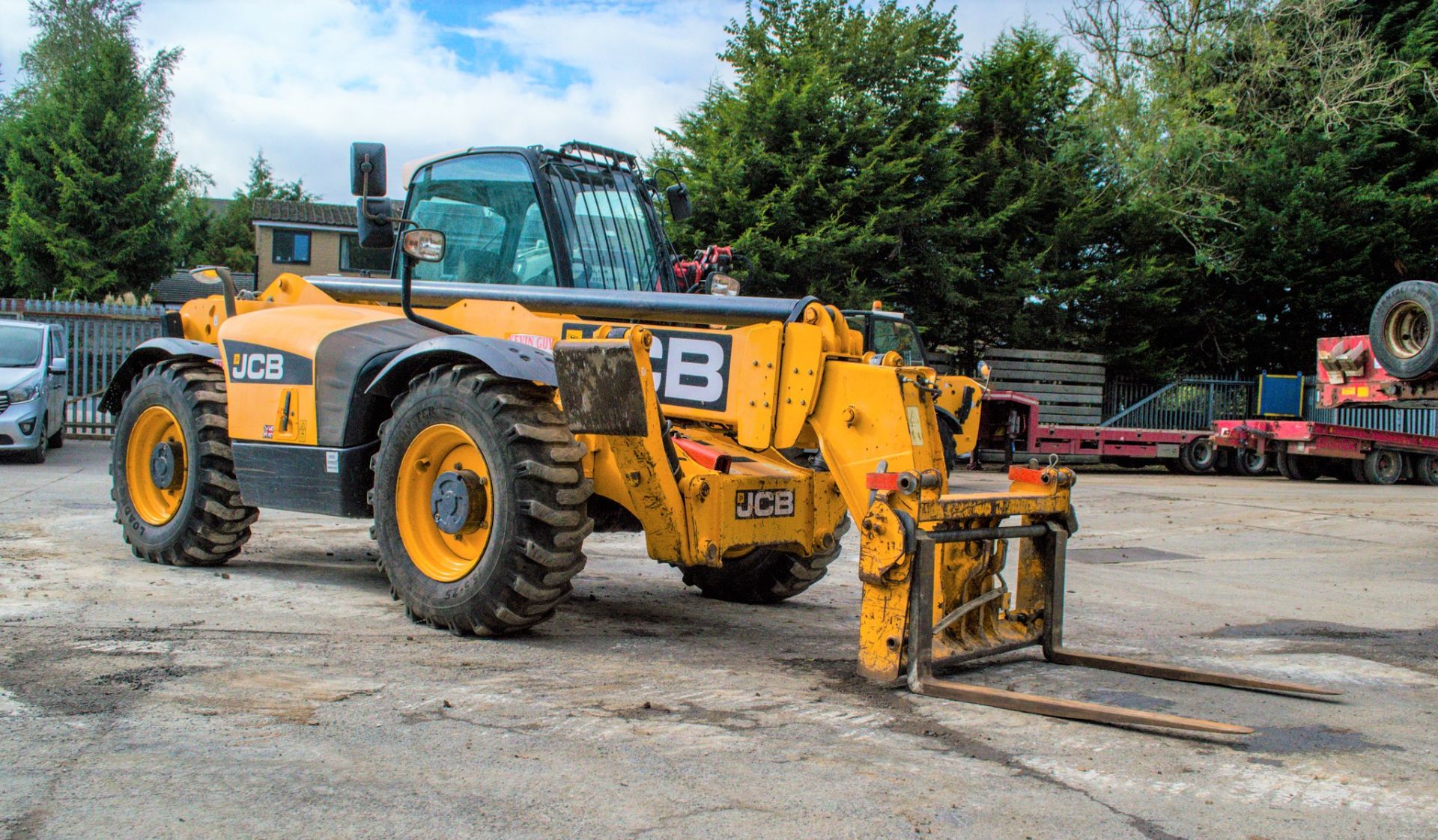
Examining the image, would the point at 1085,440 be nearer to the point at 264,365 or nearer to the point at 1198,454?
the point at 1198,454

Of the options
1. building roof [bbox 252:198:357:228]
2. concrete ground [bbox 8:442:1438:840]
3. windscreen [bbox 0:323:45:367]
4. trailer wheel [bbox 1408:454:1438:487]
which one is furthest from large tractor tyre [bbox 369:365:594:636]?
building roof [bbox 252:198:357:228]

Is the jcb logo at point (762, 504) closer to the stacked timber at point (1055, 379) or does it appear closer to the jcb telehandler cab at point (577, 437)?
the jcb telehandler cab at point (577, 437)

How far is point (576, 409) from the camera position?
18.8 feet

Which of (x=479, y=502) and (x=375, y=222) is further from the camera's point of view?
(x=375, y=222)

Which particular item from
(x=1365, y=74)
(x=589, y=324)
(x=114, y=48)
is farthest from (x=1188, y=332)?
(x=114, y=48)

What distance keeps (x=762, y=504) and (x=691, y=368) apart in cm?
75

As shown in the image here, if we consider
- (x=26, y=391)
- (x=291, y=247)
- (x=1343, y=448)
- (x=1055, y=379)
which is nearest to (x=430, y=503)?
(x=26, y=391)

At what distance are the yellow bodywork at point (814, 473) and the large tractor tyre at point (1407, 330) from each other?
966 cm

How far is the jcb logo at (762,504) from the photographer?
19.4ft

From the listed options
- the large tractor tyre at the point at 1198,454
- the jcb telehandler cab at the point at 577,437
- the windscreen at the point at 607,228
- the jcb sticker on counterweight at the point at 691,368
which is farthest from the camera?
the large tractor tyre at the point at 1198,454

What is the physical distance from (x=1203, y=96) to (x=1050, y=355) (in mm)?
7225

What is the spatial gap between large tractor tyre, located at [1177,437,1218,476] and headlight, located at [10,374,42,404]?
19572 millimetres

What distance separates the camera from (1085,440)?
23.2 meters

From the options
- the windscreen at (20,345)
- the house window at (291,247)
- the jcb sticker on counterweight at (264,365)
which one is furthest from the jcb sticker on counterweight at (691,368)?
the house window at (291,247)
